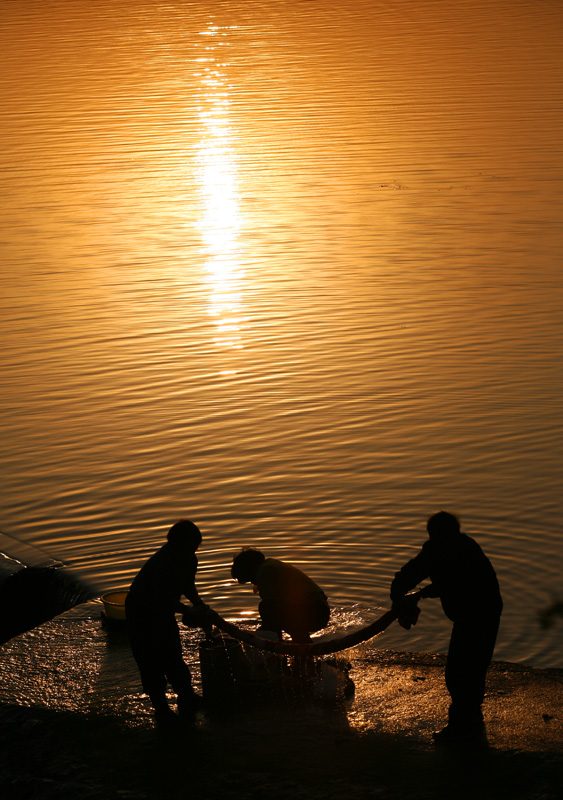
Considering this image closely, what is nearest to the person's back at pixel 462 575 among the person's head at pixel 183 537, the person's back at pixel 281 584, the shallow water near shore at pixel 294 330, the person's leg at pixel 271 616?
the person's back at pixel 281 584

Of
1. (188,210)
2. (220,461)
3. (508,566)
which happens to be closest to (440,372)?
(220,461)

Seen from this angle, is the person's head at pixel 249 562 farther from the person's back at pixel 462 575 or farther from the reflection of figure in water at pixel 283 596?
the person's back at pixel 462 575

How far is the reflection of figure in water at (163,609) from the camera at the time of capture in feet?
22.8

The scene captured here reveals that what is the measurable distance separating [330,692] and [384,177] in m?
18.6

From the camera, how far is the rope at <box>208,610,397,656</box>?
23.0ft

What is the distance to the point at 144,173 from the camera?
26734 mm

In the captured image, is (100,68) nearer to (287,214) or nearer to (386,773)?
(287,214)

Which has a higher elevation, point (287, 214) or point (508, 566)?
point (287, 214)

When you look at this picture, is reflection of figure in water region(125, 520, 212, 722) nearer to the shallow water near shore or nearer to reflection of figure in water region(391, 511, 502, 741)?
reflection of figure in water region(391, 511, 502, 741)

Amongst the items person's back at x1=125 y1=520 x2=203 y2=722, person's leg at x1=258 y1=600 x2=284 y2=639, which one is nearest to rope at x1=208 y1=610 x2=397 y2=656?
person's leg at x1=258 y1=600 x2=284 y2=639

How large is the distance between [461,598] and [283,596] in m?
1.26

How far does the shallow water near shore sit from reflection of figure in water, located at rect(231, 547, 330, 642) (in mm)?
1607

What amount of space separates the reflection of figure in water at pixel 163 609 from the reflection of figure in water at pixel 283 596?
18.1 inches

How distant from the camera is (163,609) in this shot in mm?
6973
